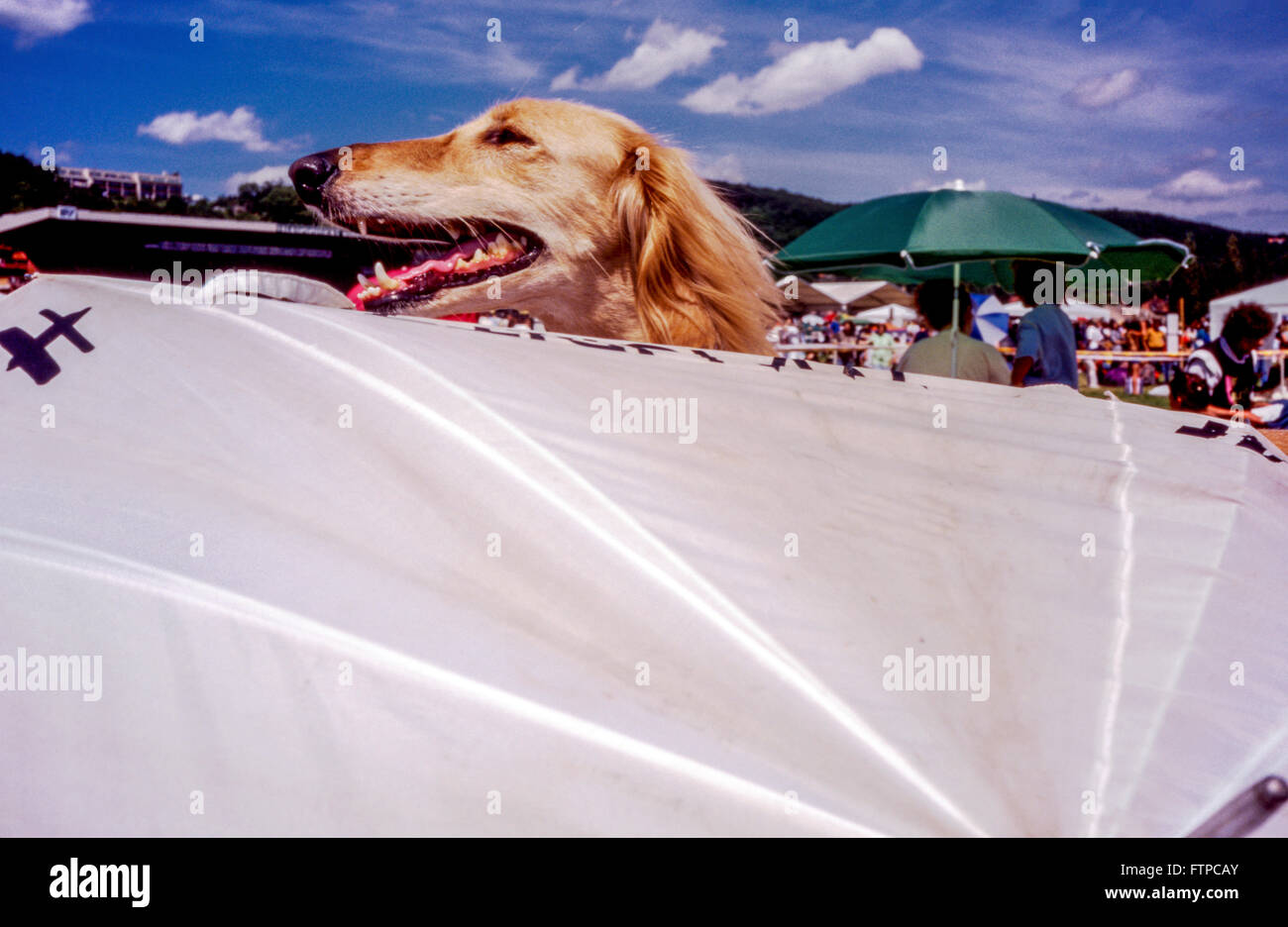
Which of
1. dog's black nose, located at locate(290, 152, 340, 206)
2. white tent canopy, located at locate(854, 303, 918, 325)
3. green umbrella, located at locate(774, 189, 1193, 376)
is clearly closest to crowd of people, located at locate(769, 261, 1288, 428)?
green umbrella, located at locate(774, 189, 1193, 376)

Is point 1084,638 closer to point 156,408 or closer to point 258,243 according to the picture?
point 156,408

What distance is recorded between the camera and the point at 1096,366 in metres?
27.6

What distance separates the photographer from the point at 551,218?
2893 mm

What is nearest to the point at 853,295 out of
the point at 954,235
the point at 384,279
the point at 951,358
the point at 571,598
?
the point at 954,235

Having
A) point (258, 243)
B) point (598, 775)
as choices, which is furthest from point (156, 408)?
point (258, 243)

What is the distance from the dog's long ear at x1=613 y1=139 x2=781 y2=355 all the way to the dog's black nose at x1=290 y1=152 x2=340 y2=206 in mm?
884

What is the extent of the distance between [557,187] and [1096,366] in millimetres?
28360

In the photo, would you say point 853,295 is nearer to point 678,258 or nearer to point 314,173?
point 678,258

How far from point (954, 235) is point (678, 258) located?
5691 mm

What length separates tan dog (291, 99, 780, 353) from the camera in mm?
2826

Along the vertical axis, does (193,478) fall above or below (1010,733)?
above

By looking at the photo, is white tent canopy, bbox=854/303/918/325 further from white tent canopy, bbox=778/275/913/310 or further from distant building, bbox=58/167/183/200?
distant building, bbox=58/167/183/200
